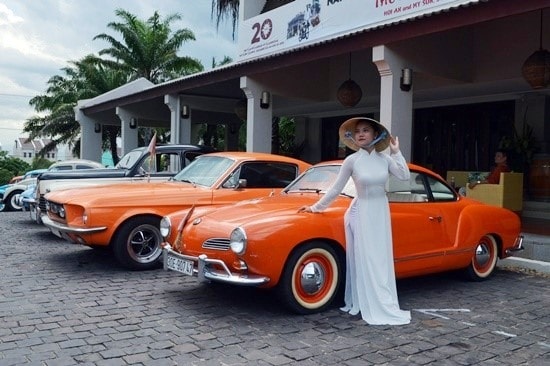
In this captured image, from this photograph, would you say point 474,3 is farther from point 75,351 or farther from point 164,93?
point 164,93

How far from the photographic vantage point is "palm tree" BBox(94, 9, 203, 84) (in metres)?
29.9

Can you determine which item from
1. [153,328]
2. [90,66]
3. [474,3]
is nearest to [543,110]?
[474,3]

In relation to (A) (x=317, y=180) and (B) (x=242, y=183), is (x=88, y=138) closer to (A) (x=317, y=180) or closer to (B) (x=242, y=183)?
(B) (x=242, y=183)

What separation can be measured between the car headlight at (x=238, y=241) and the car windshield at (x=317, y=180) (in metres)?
1.51

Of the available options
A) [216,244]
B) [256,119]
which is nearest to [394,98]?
[256,119]

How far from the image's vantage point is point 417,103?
44.2 feet

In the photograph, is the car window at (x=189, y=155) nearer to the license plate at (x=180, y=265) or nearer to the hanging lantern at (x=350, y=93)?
the hanging lantern at (x=350, y=93)

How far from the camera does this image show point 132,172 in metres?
9.33

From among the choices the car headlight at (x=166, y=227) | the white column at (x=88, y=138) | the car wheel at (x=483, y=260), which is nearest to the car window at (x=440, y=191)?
the car wheel at (x=483, y=260)

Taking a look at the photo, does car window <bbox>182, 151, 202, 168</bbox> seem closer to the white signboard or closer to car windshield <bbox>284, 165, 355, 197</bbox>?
the white signboard

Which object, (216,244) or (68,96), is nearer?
(216,244)

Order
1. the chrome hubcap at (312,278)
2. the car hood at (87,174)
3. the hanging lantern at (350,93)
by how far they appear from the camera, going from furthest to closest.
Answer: the hanging lantern at (350,93) → the car hood at (87,174) → the chrome hubcap at (312,278)

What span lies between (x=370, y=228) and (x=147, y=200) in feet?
10.3

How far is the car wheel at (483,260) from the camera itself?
20.9ft
